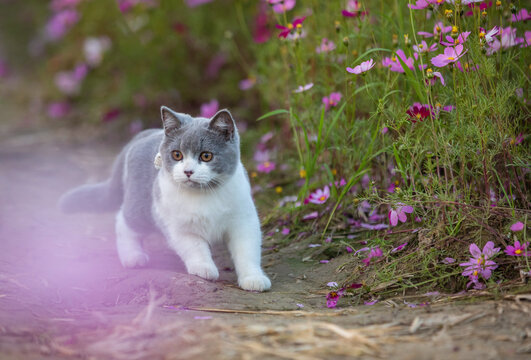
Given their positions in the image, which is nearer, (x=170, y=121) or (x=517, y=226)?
(x=517, y=226)

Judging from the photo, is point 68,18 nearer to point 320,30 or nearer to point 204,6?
point 204,6

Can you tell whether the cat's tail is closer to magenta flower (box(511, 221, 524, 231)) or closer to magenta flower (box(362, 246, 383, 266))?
Result: magenta flower (box(362, 246, 383, 266))

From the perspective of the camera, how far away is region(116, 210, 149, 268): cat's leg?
2881 mm

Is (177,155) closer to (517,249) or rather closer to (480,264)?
(480,264)

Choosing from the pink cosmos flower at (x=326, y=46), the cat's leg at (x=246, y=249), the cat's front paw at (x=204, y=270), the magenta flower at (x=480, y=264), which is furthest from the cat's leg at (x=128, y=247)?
the magenta flower at (x=480, y=264)

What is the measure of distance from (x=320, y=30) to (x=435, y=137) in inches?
66.0

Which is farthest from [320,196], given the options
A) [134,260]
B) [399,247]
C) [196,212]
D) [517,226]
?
[517,226]

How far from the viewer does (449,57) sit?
232cm

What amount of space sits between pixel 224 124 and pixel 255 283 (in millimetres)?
775

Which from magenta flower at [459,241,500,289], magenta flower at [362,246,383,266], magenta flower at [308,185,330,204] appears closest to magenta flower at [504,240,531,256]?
magenta flower at [459,241,500,289]

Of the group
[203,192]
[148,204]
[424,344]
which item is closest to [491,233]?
[424,344]

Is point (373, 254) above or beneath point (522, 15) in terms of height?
beneath

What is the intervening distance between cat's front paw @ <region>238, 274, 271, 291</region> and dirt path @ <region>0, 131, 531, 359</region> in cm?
6

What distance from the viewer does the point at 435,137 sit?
2393 millimetres
